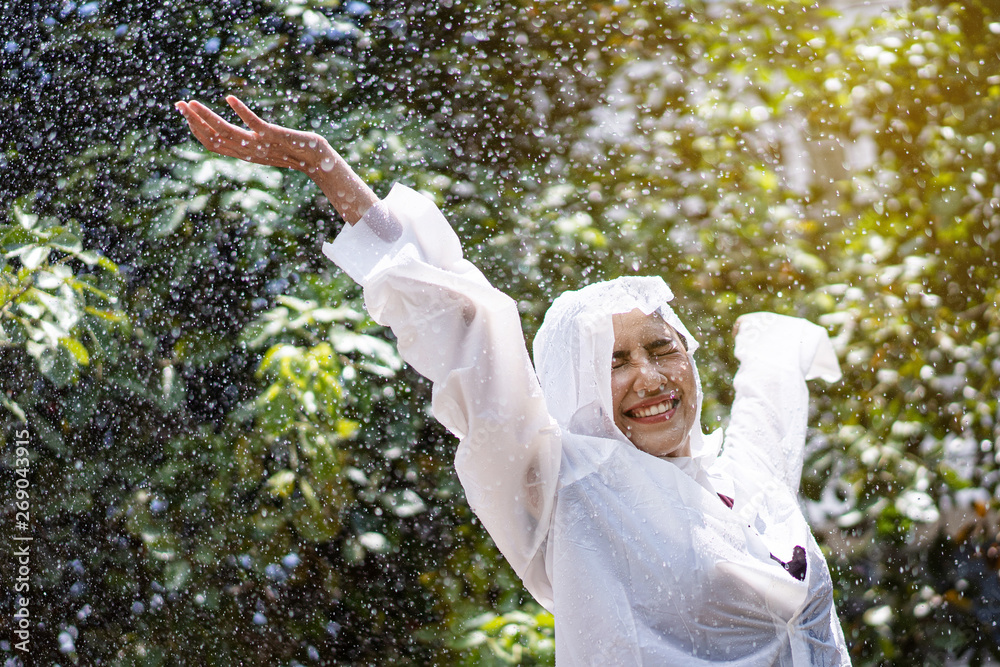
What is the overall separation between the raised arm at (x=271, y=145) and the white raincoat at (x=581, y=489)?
0.06 m

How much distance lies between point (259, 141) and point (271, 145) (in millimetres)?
15

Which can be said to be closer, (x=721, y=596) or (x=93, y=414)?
(x=721, y=596)

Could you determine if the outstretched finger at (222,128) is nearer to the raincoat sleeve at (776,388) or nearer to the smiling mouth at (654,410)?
the smiling mouth at (654,410)

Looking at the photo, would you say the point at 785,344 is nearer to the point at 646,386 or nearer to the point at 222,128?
the point at 646,386

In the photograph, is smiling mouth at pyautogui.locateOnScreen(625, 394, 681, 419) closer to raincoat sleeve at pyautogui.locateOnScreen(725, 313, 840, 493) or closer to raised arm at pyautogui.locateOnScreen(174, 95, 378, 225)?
raincoat sleeve at pyautogui.locateOnScreen(725, 313, 840, 493)

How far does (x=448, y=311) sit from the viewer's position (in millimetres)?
1105

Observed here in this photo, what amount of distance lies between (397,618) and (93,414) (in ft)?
2.94

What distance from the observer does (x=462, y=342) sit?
112 centimetres

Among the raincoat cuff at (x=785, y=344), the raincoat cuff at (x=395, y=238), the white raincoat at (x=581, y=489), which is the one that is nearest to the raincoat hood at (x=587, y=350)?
the white raincoat at (x=581, y=489)

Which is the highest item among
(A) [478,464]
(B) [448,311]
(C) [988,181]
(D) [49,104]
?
(B) [448,311]

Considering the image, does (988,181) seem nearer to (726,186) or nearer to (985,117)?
(985,117)

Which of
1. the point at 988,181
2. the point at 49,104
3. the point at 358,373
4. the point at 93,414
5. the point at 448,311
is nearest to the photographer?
the point at 448,311

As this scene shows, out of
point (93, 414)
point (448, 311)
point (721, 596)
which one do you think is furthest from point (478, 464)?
point (93, 414)

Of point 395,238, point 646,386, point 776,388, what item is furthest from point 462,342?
point 776,388
